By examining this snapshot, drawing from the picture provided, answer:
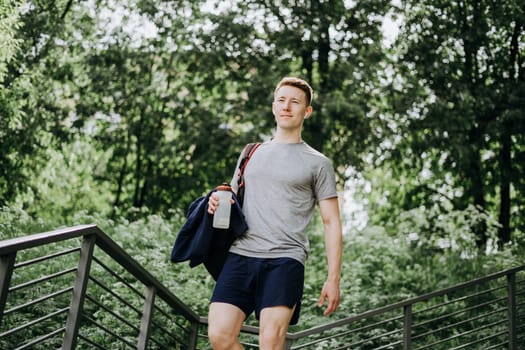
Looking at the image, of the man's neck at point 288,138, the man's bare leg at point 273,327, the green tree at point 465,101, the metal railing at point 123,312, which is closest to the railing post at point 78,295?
the metal railing at point 123,312

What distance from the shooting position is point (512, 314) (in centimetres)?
713

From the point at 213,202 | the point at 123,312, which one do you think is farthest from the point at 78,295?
the point at 123,312

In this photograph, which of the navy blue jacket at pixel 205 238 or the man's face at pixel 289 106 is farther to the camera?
the man's face at pixel 289 106

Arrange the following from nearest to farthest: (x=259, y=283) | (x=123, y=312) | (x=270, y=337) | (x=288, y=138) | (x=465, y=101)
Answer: (x=270, y=337), (x=259, y=283), (x=288, y=138), (x=123, y=312), (x=465, y=101)

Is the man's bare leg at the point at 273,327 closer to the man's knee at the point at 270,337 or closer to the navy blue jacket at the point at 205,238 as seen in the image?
the man's knee at the point at 270,337

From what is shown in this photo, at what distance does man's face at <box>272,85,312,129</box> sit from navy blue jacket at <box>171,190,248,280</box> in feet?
1.52

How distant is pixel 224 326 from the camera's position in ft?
11.3

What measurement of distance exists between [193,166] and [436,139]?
460 centimetres

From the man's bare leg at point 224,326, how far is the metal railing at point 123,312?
67cm

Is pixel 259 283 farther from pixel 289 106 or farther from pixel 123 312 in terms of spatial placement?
pixel 123 312

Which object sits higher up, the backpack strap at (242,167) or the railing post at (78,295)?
the backpack strap at (242,167)

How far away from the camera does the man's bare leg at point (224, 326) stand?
3.45 meters

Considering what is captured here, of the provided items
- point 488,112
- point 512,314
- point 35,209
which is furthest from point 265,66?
point 512,314

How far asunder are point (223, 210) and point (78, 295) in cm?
85
